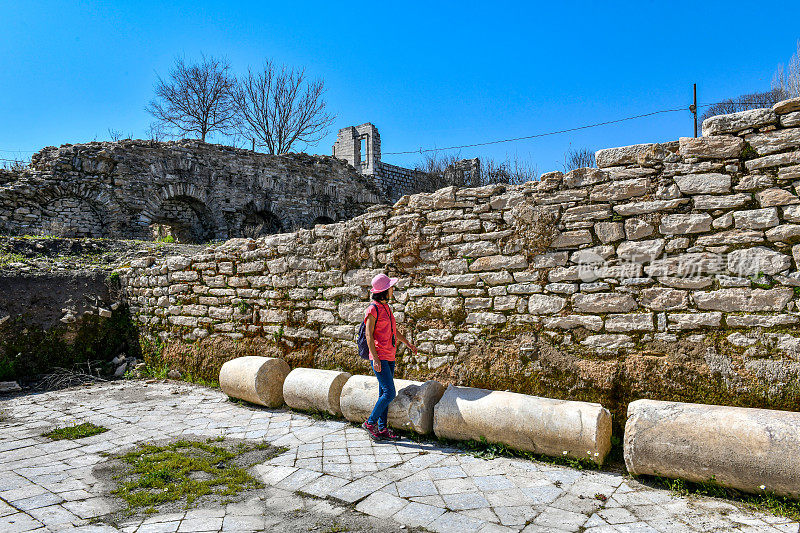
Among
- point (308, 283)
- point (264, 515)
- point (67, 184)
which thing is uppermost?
point (67, 184)

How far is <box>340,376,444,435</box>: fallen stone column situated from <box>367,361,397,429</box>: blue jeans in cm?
9

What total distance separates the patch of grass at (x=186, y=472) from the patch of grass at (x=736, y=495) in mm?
3075

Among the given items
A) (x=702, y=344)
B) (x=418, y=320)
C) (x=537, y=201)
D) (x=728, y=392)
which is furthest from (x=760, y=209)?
(x=418, y=320)

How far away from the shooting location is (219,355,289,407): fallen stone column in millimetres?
5914

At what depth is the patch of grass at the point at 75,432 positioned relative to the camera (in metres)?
5.00

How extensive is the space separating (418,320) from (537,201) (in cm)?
190

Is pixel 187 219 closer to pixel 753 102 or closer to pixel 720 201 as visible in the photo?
pixel 720 201

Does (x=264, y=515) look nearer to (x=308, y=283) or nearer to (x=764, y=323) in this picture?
(x=308, y=283)

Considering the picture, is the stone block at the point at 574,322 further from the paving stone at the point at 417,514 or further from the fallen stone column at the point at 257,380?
the fallen stone column at the point at 257,380

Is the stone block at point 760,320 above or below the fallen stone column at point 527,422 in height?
above

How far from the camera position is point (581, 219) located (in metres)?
4.60

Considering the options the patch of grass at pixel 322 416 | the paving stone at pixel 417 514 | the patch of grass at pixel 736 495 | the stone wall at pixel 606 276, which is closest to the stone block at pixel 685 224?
the stone wall at pixel 606 276

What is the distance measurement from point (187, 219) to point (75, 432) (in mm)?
11815

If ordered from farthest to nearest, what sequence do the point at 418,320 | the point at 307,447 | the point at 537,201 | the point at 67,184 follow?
1. the point at 67,184
2. the point at 418,320
3. the point at 537,201
4. the point at 307,447
